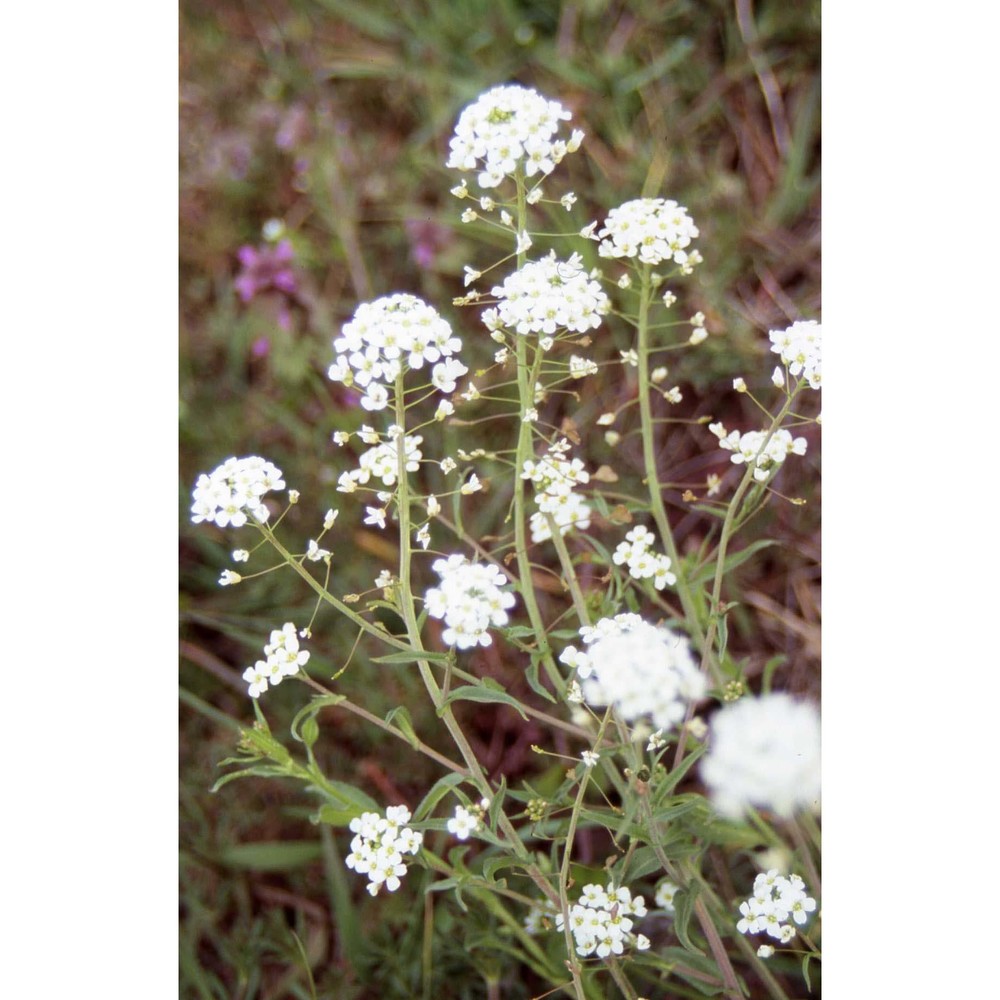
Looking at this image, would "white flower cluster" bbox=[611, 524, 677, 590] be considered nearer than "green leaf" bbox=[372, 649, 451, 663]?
No

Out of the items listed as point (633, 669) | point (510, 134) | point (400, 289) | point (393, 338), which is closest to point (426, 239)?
point (400, 289)

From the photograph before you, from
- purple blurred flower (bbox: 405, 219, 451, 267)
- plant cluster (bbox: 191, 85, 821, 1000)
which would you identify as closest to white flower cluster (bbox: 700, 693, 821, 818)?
plant cluster (bbox: 191, 85, 821, 1000)

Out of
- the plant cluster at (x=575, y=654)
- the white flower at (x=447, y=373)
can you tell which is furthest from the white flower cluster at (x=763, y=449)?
the white flower at (x=447, y=373)

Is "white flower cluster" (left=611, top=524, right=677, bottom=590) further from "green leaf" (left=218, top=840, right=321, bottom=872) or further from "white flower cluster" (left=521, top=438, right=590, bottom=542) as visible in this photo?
"green leaf" (left=218, top=840, right=321, bottom=872)

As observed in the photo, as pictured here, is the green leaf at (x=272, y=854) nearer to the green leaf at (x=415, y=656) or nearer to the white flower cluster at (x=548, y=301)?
the green leaf at (x=415, y=656)

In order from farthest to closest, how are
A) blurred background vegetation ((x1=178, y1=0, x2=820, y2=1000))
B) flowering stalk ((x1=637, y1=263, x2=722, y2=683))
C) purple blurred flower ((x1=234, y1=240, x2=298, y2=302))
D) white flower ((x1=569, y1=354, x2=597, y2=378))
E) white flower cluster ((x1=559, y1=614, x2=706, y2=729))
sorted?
purple blurred flower ((x1=234, y1=240, x2=298, y2=302))
blurred background vegetation ((x1=178, y1=0, x2=820, y2=1000))
flowering stalk ((x1=637, y1=263, x2=722, y2=683))
white flower ((x1=569, y1=354, x2=597, y2=378))
white flower cluster ((x1=559, y1=614, x2=706, y2=729))

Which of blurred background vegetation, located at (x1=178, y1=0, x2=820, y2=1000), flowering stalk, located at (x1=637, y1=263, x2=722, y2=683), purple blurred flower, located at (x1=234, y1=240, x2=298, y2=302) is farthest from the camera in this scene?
purple blurred flower, located at (x1=234, y1=240, x2=298, y2=302)
